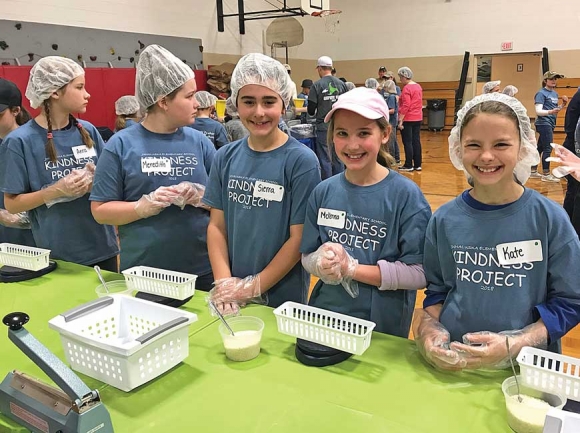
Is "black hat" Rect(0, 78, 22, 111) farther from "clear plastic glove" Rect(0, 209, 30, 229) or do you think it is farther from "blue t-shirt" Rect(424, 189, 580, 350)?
"blue t-shirt" Rect(424, 189, 580, 350)

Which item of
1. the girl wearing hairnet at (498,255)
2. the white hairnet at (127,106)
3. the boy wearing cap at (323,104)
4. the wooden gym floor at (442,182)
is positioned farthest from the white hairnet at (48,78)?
the boy wearing cap at (323,104)

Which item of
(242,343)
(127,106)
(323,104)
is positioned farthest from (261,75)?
(323,104)

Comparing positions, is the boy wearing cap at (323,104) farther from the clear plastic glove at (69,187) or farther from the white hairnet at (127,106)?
the clear plastic glove at (69,187)

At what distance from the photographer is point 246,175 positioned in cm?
169

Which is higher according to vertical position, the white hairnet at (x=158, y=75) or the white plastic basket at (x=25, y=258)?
the white hairnet at (x=158, y=75)

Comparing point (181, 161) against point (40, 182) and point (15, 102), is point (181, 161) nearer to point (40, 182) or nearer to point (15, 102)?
point (40, 182)

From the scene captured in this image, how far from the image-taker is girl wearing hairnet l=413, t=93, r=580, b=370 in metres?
1.17

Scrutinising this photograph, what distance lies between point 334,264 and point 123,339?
2.14 feet

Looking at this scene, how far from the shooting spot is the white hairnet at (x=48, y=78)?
2.08 m

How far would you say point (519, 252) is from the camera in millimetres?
1201

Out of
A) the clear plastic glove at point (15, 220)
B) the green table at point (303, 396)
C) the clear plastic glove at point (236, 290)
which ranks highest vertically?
the clear plastic glove at point (15, 220)

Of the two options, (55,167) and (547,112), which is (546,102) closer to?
(547,112)

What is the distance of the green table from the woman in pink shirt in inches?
278

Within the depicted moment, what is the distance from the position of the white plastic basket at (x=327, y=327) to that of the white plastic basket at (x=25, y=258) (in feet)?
3.84
